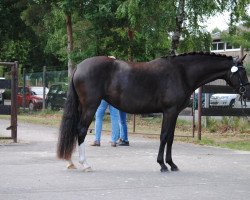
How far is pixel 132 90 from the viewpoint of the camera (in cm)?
1009

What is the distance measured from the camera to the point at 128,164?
1084 cm

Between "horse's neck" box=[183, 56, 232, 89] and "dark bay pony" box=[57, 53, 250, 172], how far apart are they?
0.06 feet

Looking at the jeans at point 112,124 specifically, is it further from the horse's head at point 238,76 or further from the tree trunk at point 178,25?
the tree trunk at point 178,25

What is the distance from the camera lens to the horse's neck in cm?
1030

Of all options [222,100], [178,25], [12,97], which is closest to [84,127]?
[12,97]

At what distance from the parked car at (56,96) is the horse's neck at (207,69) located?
691 inches

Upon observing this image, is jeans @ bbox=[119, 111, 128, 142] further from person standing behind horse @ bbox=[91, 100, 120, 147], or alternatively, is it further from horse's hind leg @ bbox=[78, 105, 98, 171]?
horse's hind leg @ bbox=[78, 105, 98, 171]

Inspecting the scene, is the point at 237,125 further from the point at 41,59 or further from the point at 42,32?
the point at 41,59

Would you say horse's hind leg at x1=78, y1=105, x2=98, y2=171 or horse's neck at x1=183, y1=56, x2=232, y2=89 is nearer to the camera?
horse's hind leg at x1=78, y1=105, x2=98, y2=171

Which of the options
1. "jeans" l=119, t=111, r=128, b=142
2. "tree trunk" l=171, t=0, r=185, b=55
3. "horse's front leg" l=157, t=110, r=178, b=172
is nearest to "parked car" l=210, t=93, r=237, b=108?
"tree trunk" l=171, t=0, r=185, b=55

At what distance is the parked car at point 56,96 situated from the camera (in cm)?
2777

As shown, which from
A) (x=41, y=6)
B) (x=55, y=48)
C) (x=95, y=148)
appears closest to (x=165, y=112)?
(x=95, y=148)

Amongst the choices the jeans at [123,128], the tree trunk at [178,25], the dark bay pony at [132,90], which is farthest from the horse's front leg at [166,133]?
the tree trunk at [178,25]

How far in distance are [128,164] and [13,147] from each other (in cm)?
353
